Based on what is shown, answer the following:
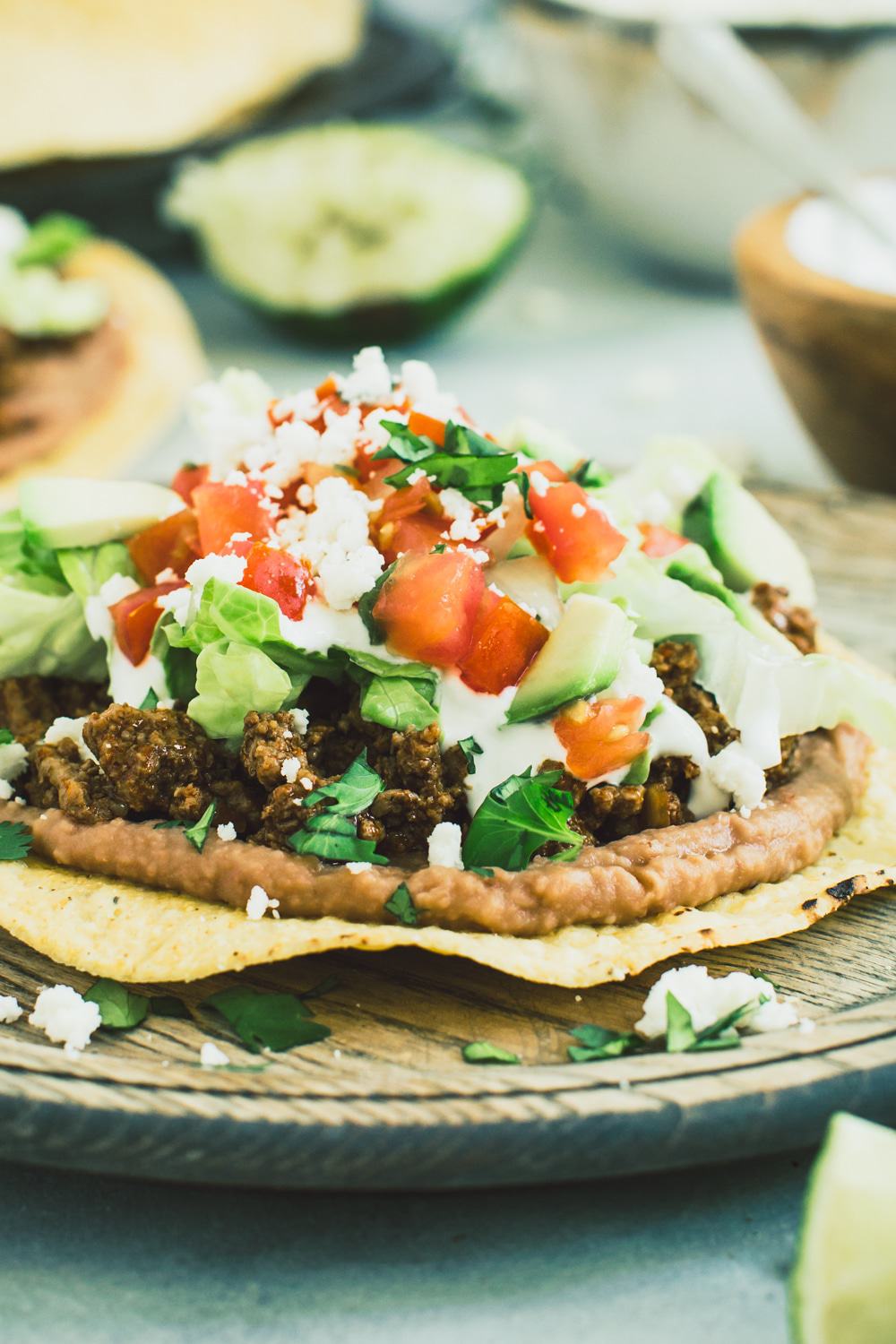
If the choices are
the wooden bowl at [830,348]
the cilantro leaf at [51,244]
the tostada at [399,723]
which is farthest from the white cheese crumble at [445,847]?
the cilantro leaf at [51,244]

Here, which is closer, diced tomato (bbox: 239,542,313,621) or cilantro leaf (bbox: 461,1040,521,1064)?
cilantro leaf (bbox: 461,1040,521,1064)

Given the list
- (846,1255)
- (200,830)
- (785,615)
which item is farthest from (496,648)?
(846,1255)

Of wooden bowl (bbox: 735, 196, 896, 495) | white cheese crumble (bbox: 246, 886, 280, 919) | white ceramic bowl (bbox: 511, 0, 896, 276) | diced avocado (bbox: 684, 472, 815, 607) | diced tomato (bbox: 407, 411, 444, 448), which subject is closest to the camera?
white cheese crumble (bbox: 246, 886, 280, 919)

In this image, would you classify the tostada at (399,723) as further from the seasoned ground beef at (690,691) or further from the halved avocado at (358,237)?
the halved avocado at (358,237)

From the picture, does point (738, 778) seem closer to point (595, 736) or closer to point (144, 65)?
point (595, 736)

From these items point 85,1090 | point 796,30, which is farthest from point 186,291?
point 85,1090

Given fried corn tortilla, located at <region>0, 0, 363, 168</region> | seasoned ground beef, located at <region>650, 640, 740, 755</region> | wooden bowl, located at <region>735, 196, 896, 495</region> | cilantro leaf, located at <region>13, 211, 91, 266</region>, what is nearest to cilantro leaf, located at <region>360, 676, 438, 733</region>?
seasoned ground beef, located at <region>650, 640, 740, 755</region>

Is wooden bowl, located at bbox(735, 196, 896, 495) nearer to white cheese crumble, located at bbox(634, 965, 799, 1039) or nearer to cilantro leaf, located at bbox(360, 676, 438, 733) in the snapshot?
cilantro leaf, located at bbox(360, 676, 438, 733)
